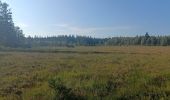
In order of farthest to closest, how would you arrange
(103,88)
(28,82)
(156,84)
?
(28,82) < (156,84) < (103,88)

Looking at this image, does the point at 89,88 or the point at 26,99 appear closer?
the point at 26,99

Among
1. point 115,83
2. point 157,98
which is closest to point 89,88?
point 115,83

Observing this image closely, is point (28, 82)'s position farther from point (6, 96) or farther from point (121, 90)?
point (121, 90)

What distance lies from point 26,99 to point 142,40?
6869 inches

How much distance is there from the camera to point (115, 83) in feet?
48.9

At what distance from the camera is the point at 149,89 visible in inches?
511

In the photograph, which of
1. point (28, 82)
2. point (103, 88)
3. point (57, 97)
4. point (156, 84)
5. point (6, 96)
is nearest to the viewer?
point (57, 97)

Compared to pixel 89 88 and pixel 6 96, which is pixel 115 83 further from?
pixel 6 96

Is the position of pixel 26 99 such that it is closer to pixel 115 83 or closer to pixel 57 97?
pixel 57 97

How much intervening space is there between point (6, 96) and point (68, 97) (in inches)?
98.5

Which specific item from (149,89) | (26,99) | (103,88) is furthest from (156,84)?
(26,99)

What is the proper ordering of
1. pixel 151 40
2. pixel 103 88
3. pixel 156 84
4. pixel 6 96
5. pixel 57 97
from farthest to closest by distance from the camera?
1. pixel 151 40
2. pixel 156 84
3. pixel 103 88
4. pixel 6 96
5. pixel 57 97

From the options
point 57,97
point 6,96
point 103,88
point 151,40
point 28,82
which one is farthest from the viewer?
point 151,40

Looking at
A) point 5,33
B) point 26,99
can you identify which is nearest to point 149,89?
point 26,99
